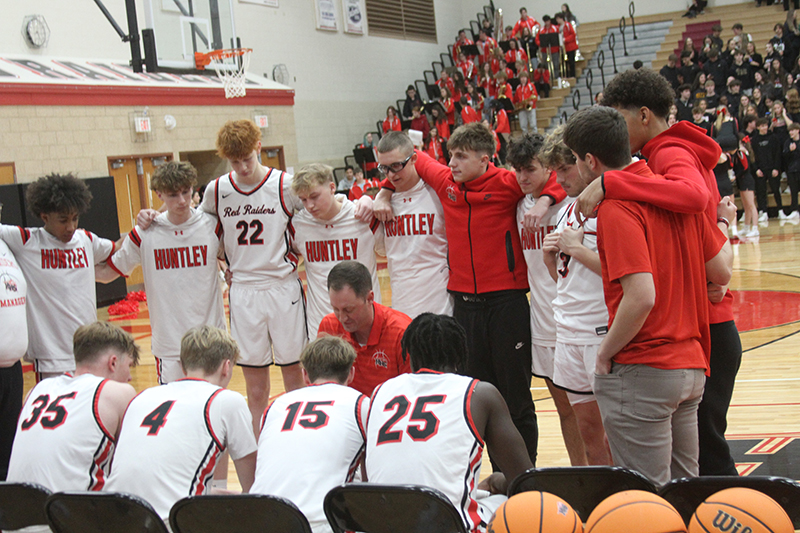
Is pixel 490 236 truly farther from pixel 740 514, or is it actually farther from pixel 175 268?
pixel 740 514

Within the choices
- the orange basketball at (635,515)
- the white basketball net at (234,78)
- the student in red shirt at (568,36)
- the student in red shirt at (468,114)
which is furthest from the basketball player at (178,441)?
the student in red shirt at (568,36)

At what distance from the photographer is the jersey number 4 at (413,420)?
267 centimetres

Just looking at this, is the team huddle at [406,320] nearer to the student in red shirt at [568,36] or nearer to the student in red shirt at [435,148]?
the student in red shirt at [435,148]

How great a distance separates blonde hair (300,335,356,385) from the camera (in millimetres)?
3100

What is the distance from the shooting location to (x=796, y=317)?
7797mm

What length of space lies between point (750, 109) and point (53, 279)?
13937 millimetres

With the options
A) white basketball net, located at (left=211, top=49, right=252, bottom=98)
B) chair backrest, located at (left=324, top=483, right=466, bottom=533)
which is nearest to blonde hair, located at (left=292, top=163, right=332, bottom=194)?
chair backrest, located at (left=324, top=483, right=466, bottom=533)

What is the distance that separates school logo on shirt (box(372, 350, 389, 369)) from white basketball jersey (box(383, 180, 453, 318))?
837mm

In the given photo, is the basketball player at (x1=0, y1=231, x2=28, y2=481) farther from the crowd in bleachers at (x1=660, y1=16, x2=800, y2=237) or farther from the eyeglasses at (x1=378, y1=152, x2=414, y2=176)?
the crowd in bleachers at (x1=660, y1=16, x2=800, y2=237)

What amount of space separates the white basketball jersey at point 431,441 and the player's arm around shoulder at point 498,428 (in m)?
0.04

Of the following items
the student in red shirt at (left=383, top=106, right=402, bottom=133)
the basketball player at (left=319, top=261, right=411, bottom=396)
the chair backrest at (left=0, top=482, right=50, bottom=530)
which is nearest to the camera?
the chair backrest at (left=0, top=482, right=50, bottom=530)

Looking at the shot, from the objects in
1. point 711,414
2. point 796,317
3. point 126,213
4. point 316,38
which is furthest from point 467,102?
point 711,414

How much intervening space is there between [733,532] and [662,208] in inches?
43.0

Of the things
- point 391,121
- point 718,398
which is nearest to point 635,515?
point 718,398
